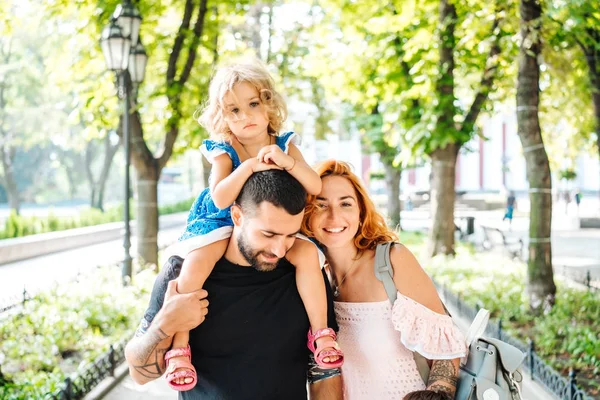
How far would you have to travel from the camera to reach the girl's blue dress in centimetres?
243

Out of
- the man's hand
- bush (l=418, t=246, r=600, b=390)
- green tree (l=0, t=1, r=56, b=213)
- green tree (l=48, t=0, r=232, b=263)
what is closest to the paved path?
green tree (l=48, t=0, r=232, b=263)

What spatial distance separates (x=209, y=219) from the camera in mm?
2541

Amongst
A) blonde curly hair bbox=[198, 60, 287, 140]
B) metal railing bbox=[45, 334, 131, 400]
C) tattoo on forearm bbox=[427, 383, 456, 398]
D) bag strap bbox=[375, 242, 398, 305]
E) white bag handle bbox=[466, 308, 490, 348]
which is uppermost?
blonde curly hair bbox=[198, 60, 287, 140]

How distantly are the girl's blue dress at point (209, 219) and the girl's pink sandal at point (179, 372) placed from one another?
393mm

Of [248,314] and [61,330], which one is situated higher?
[248,314]

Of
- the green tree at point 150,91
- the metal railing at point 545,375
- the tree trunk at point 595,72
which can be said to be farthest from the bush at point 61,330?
the tree trunk at point 595,72

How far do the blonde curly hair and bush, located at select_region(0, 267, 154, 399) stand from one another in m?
3.79

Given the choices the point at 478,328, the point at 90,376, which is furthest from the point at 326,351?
the point at 90,376

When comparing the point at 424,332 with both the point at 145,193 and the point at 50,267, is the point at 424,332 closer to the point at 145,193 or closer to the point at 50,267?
the point at 145,193

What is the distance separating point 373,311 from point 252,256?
62 centimetres

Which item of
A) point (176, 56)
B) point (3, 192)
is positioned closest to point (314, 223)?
point (176, 56)

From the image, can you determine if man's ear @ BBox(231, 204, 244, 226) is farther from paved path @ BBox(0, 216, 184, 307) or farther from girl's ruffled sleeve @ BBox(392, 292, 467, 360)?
paved path @ BBox(0, 216, 184, 307)

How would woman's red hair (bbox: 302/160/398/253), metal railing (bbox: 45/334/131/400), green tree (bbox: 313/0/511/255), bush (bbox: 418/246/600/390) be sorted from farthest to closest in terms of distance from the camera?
green tree (bbox: 313/0/511/255), bush (bbox: 418/246/600/390), metal railing (bbox: 45/334/131/400), woman's red hair (bbox: 302/160/398/253)

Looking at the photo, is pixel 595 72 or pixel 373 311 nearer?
pixel 373 311
